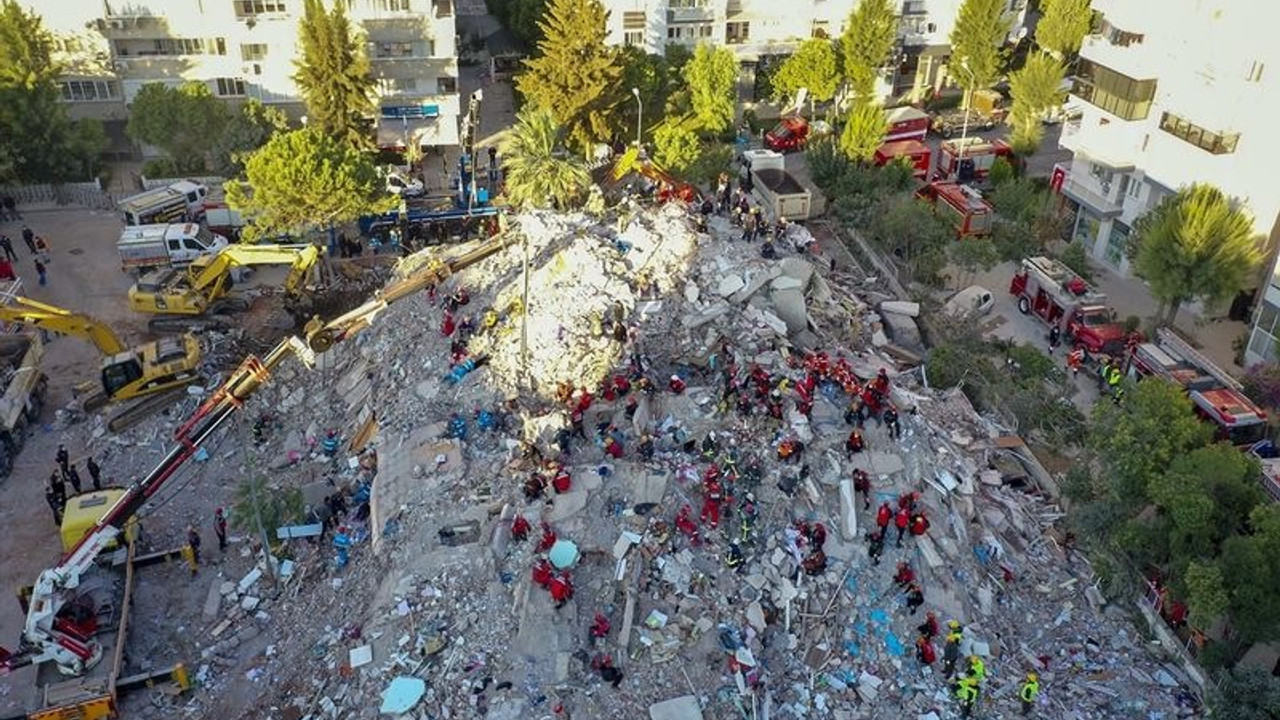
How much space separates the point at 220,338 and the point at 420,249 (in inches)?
375

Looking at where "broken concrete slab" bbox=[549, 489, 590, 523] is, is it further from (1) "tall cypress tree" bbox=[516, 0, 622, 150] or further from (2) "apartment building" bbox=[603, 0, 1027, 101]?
(2) "apartment building" bbox=[603, 0, 1027, 101]

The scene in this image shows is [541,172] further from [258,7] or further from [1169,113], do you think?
[1169,113]

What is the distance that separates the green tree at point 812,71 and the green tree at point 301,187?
26267 millimetres

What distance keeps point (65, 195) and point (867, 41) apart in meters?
42.1

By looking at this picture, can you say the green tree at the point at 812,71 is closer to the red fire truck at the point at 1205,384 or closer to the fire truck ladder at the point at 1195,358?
the red fire truck at the point at 1205,384

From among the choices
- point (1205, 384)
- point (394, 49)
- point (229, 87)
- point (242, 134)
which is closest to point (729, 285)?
point (1205, 384)

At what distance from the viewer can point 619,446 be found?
27.8 meters

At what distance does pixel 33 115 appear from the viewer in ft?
158

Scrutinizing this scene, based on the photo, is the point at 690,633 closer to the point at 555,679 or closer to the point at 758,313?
the point at 555,679

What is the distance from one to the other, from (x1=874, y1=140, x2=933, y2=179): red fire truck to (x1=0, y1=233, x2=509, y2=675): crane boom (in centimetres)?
2861

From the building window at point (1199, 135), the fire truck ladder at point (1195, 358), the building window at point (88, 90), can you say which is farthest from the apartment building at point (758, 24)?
the fire truck ladder at point (1195, 358)

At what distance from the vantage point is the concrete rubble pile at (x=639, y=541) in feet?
76.3

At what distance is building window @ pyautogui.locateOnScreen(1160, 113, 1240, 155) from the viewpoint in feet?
128

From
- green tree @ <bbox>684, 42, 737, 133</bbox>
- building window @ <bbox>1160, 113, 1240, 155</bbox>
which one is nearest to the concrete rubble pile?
building window @ <bbox>1160, 113, 1240, 155</bbox>
